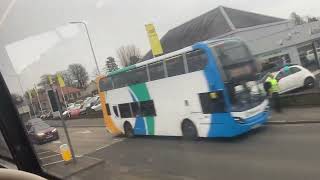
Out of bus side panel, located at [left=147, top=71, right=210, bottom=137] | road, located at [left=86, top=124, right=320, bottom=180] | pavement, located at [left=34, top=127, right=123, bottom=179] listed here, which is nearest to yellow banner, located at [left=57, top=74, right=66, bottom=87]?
pavement, located at [left=34, top=127, right=123, bottom=179]

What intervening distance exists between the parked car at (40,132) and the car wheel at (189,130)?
0.91 metres

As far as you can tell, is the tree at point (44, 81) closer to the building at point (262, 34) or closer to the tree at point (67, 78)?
the tree at point (67, 78)

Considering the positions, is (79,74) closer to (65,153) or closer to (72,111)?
(72,111)

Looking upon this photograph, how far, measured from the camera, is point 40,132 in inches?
91.9

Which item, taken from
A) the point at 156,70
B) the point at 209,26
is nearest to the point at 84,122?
the point at 156,70

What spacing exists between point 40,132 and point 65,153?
0.23 m

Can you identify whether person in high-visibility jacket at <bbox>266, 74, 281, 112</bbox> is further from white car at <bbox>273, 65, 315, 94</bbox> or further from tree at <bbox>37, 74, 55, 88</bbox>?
tree at <bbox>37, 74, 55, 88</bbox>

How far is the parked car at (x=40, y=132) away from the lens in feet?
7.41

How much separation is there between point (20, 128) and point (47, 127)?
24 cm

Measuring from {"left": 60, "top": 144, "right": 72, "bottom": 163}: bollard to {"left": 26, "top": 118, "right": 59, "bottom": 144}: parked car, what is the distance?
74 millimetres

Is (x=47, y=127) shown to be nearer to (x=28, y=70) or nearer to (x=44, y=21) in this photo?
(x=28, y=70)

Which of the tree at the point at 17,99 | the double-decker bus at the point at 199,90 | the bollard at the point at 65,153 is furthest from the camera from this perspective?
the tree at the point at 17,99

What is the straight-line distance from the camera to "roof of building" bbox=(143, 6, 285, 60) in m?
1.13

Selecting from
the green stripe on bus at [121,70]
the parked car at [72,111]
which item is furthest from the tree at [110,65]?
the parked car at [72,111]
